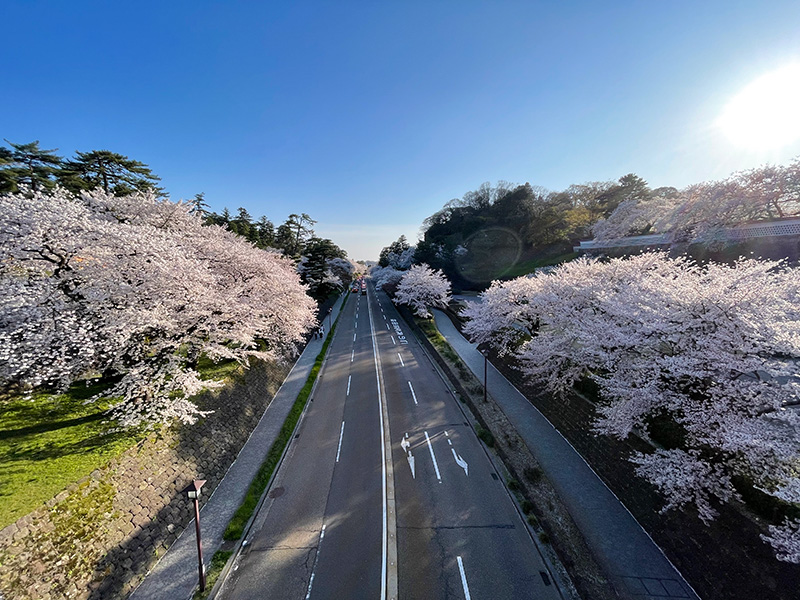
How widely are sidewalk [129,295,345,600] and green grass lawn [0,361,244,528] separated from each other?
146 inches

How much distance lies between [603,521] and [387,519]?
25.9ft

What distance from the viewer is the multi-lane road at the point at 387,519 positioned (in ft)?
28.3

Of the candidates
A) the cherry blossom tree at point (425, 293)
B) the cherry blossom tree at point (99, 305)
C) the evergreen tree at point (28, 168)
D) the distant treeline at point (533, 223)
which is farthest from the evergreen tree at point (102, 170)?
the distant treeline at point (533, 223)

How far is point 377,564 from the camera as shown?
9117 millimetres

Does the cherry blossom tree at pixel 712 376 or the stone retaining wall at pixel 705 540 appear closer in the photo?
the cherry blossom tree at pixel 712 376

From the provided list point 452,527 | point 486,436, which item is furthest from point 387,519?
point 486,436

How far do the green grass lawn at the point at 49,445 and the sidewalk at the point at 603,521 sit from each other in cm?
1668

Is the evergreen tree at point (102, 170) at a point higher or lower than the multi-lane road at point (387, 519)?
higher

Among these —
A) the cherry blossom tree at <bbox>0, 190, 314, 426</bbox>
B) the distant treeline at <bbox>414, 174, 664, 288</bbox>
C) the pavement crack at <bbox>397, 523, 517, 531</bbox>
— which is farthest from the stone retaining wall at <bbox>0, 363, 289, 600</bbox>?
the distant treeline at <bbox>414, 174, 664, 288</bbox>

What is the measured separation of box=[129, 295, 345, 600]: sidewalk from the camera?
27.7ft

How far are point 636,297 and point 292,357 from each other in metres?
24.6

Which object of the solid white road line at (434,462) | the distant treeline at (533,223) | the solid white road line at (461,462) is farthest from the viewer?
the distant treeline at (533,223)

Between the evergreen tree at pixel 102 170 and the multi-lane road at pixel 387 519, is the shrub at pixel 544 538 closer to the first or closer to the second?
the multi-lane road at pixel 387 519

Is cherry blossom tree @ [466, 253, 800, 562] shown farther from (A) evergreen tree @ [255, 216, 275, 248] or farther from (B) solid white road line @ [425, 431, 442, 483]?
(A) evergreen tree @ [255, 216, 275, 248]
